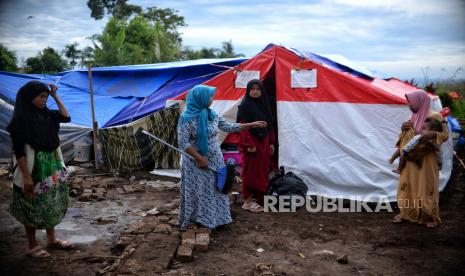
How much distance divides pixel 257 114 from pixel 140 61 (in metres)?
12.6

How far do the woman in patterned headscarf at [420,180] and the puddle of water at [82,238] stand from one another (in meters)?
3.45

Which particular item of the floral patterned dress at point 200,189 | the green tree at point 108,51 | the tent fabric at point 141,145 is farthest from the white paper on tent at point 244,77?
the green tree at point 108,51

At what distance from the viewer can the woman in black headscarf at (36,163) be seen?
3.33m

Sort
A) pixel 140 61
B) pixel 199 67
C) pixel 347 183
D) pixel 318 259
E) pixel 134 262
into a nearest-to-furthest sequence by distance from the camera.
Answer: pixel 134 262 < pixel 318 259 < pixel 347 183 < pixel 199 67 < pixel 140 61

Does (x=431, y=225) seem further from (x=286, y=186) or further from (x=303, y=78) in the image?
(x=303, y=78)

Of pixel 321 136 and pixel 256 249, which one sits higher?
pixel 321 136

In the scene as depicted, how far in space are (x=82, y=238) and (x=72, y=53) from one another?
60.6 ft

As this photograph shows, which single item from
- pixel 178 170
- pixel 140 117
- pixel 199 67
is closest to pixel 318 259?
pixel 178 170

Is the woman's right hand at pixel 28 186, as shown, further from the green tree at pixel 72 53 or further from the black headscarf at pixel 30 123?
the green tree at pixel 72 53

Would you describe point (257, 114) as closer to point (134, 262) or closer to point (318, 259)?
point (318, 259)

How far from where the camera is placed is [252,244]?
13.4ft

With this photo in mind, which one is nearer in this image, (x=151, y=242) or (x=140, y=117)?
(x=151, y=242)

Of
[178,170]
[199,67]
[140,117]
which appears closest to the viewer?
[178,170]

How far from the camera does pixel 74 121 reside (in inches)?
321
